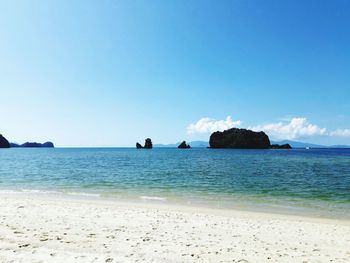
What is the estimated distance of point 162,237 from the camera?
12211mm

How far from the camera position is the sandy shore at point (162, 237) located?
9.79m

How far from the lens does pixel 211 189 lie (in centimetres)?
3120

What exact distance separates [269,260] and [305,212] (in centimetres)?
1239

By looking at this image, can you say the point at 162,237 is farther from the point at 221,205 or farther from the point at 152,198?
the point at 152,198

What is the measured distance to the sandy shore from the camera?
385 inches

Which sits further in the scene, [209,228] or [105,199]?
[105,199]

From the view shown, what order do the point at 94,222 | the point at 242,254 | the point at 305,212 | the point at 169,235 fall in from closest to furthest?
the point at 242,254, the point at 169,235, the point at 94,222, the point at 305,212

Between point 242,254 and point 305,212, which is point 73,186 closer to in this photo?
point 305,212

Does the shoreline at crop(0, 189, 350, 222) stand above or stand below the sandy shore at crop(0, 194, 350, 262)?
below

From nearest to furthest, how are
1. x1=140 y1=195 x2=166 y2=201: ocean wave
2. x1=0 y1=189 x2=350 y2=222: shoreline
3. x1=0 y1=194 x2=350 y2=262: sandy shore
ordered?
x1=0 y1=194 x2=350 y2=262: sandy shore
x1=0 y1=189 x2=350 y2=222: shoreline
x1=140 y1=195 x2=166 y2=201: ocean wave

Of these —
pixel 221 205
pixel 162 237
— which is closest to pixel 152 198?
pixel 221 205

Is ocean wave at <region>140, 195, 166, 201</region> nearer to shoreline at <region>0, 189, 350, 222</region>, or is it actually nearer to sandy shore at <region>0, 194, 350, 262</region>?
shoreline at <region>0, 189, 350, 222</region>

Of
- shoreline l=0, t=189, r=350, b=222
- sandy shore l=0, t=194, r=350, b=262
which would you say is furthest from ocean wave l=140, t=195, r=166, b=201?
sandy shore l=0, t=194, r=350, b=262

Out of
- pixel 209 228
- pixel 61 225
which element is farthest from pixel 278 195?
pixel 61 225
